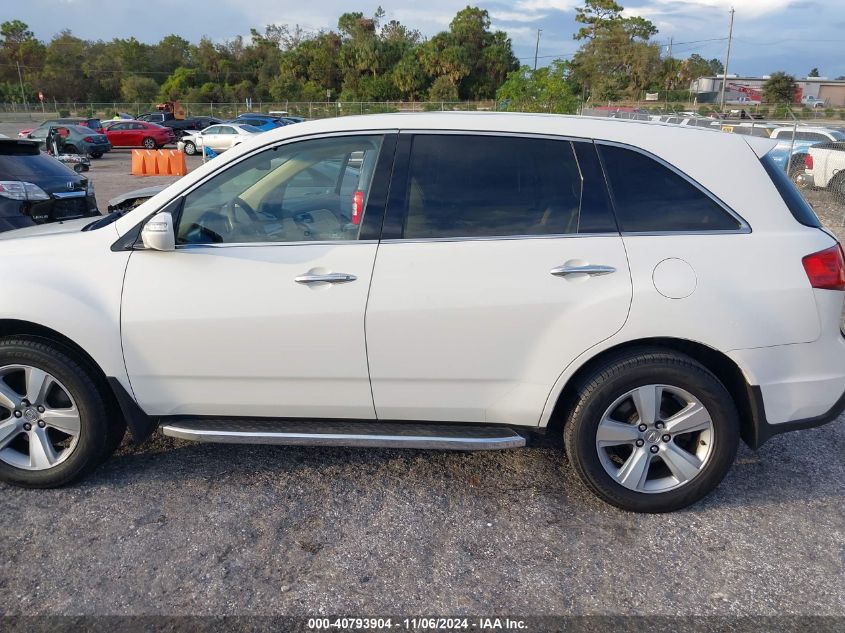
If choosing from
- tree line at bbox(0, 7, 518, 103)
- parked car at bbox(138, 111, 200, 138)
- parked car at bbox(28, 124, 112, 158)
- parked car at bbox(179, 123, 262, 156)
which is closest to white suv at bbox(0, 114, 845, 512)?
parked car at bbox(28, 124, 112, 158)

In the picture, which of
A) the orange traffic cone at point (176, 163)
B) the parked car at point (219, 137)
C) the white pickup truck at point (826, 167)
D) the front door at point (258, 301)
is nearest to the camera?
the front door at point (258, 301)

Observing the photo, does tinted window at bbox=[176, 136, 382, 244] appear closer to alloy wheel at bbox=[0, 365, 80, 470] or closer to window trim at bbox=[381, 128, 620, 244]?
window trim at bbox=[381, 128, 620, 244]

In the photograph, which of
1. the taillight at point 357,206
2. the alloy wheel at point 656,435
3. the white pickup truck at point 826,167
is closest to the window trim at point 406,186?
the taillight at point 357,206

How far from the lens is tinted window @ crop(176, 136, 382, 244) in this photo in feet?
10.8

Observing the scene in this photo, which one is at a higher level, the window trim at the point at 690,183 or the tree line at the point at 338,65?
the tree line at the point at 338,65

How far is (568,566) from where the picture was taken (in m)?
2.93

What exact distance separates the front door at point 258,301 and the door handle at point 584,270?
85 centimetres

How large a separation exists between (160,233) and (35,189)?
4240 mm

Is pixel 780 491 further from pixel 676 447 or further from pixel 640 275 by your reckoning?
pixel 640 275

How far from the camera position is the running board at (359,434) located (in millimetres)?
3188

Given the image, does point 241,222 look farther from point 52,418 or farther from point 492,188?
point 52,418

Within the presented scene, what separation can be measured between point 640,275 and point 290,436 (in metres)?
1.77

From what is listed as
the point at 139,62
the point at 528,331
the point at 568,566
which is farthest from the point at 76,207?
the point at 139,62

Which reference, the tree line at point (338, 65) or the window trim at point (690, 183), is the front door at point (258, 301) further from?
the tree line at point (338, 65)
